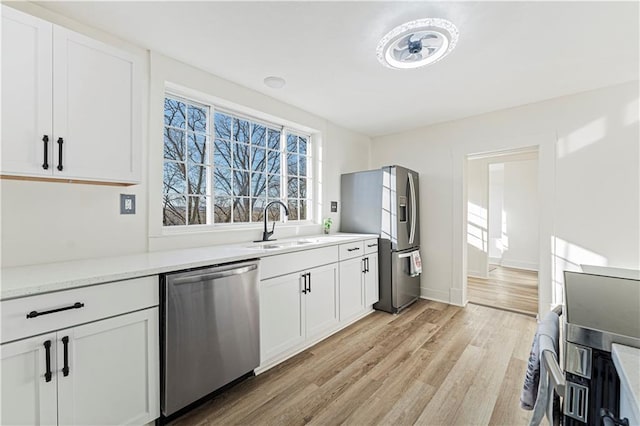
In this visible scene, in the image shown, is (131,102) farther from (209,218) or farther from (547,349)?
(547,349)

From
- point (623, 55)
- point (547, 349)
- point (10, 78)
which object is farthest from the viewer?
point (623, 55)

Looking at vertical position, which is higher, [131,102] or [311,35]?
[311,35]

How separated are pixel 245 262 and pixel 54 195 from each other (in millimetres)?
1191

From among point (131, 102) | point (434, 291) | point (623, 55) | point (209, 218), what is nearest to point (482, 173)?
point (434, 291)

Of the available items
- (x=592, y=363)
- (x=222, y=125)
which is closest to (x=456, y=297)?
(x=592, y=363)

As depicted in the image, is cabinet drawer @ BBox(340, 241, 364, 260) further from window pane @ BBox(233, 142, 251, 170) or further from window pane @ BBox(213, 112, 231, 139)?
window pane @ BBox(213, 112, 231, 139)

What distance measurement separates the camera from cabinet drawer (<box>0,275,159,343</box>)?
Result: 1.07 m

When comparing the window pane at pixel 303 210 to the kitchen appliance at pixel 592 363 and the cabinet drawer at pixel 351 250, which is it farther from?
the kitchen appliance at pixel 592 363

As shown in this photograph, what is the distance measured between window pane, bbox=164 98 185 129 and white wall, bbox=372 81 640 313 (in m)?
3.09

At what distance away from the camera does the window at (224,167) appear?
2281 millimetres

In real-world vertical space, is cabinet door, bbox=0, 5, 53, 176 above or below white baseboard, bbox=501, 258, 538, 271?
above

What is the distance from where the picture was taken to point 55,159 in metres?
1.43

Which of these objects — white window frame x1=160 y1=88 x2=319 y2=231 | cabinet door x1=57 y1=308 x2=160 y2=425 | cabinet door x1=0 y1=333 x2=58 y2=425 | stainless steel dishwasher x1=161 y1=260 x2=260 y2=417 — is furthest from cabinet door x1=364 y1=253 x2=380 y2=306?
cabinet door x1=0 y1=333 x2=58 y2=425

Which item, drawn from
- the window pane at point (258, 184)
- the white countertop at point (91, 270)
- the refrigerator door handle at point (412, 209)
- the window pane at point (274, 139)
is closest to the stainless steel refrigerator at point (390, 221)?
the refrigerator door handle at point (412, 209)
